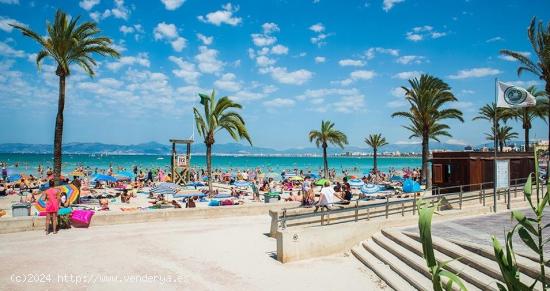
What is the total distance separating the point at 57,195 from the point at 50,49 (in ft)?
33.0

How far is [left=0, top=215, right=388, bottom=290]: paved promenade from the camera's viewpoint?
7.80m

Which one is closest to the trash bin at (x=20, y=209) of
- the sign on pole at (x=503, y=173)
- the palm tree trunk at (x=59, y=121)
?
the palm tree trunk at (x=59, y=121)

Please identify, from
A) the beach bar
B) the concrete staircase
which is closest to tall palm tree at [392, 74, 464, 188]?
the beach bar

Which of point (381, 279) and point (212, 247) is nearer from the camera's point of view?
point (381, 279)

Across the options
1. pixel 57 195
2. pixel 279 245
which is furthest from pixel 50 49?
pixel 279 245

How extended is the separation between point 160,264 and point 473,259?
7024mm

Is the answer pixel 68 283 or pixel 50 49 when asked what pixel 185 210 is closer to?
pixel 68 283

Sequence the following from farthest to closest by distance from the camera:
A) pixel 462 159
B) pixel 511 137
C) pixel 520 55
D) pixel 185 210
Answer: pixel 511 137
pixel 520 55
pixel 462 159
pixel 185 210

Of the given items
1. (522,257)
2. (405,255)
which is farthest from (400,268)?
(522,257)

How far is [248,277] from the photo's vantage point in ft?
27.5

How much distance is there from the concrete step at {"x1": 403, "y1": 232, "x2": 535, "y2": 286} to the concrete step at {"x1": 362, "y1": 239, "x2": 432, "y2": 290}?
82 cm

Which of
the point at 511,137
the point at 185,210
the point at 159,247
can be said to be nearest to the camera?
the point at 159,247

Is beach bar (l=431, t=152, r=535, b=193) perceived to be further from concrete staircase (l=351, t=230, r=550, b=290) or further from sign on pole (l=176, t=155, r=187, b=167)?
sign on pole (l=176, t=155, r=187, b=167)

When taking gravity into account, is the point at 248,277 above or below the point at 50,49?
below
